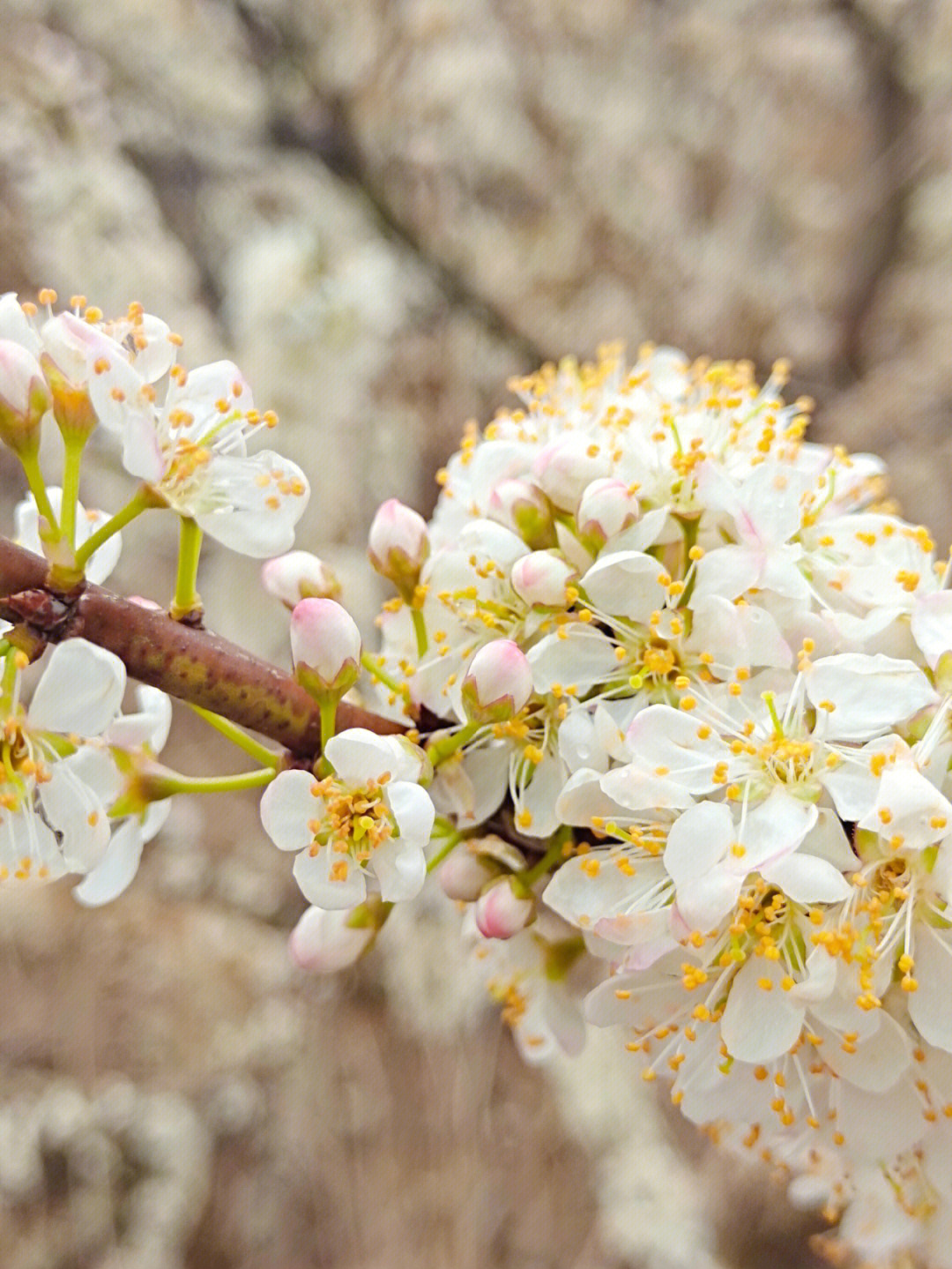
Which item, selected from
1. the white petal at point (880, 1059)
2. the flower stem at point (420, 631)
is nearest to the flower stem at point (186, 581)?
the flower stem at point (420, 631)

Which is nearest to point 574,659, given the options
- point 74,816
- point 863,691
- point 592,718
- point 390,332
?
point 592,718

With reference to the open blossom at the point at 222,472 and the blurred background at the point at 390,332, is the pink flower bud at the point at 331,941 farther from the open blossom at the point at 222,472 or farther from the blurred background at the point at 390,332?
the blurred background at the point at 390,332

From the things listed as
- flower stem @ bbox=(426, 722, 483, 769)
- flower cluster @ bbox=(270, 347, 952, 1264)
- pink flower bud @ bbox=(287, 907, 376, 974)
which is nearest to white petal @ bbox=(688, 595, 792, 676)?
flower cluster @ bbox=(270, 347, 952, 1264)

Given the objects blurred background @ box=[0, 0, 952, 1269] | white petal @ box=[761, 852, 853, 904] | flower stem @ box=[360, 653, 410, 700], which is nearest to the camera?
white petal @ box=[761, 852, 853, 904]

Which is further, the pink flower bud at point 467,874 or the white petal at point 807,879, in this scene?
the pink flower bud at point 467,874

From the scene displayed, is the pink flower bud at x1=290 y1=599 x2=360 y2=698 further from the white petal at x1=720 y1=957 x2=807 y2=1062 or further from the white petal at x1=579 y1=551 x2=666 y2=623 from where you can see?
the white petal at x1=720 y1=957 x2=807 y2=1062

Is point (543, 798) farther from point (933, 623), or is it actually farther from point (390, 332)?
point (390, 332)

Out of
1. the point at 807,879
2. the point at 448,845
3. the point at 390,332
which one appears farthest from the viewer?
the point at 390,332
